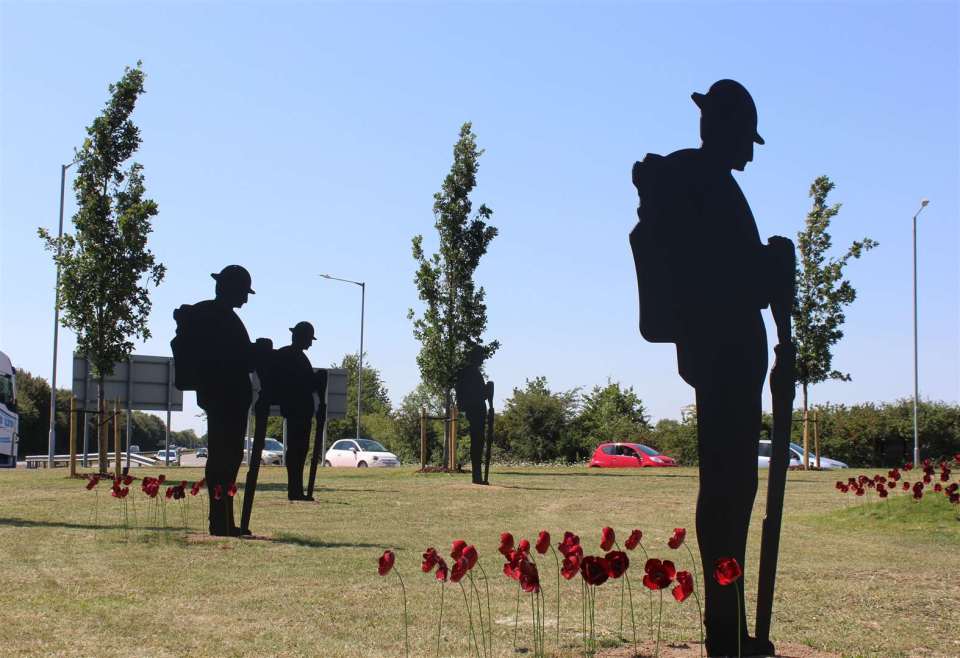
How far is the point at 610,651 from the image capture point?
5996 mm

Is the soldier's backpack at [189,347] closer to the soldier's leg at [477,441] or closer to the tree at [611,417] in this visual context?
the soldier's leg at [477,441]

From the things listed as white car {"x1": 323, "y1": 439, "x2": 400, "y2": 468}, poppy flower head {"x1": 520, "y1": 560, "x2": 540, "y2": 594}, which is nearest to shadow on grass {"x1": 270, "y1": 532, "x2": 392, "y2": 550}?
poppy flower head {"x1": 520, "y1": 560, "x2": 540, "y2": 594}

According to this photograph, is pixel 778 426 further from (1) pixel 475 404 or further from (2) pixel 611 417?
(2) pixel 611 417

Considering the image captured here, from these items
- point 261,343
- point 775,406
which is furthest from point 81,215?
point 775,406

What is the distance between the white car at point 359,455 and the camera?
40438 millimetres

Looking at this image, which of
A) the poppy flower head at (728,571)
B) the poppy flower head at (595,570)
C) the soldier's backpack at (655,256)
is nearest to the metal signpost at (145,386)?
the soldier's backpack at (655,256)

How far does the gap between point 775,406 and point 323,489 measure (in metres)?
15.9

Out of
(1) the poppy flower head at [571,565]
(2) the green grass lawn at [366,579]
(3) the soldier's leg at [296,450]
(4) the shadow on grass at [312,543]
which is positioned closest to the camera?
(1) the poppy flower head at [571,565]

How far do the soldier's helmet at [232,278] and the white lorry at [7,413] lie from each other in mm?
27001

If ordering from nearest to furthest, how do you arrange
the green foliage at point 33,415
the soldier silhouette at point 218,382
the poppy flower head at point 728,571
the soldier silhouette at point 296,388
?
the poppy flower head at point 728,571, the soldier silhouette at point 218,382, the soldier silhouette at point 296,388, the green foliage at point 33,415

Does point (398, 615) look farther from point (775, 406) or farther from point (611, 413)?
point (611, 413)

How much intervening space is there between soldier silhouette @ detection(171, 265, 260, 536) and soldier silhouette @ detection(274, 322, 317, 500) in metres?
4.00

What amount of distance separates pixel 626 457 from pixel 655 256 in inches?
1253

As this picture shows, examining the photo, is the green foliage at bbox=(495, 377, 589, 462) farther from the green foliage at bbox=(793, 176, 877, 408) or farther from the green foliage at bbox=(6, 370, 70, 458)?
the green foliage at bbox=(6, 370, 70, 458)
